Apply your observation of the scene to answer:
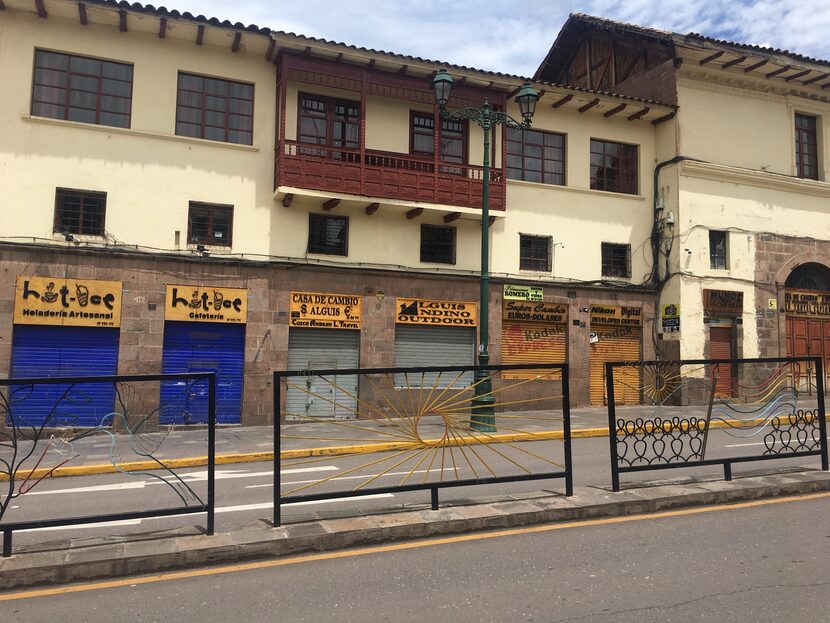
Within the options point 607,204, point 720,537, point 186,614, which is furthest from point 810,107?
point 186,614

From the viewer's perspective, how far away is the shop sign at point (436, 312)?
17.8 m

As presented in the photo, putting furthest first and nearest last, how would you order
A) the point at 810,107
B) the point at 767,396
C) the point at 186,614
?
1. the point at 810,107
2. the point at 767,396
3. the point at 186,614

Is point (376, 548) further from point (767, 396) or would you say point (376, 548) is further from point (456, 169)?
point (456, 169)

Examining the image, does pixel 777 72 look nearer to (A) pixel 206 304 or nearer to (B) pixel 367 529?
(A) pixel 206 304

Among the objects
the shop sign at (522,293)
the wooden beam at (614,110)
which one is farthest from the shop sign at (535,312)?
the wooden beam at (614,110)

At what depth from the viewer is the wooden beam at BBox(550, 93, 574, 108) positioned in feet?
63.1

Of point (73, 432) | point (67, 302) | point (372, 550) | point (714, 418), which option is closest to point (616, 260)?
point (714, 418)

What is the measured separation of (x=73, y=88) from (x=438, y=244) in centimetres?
1010

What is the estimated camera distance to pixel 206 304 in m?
15.9

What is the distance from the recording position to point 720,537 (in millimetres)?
5477

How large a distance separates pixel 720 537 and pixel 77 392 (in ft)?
19.9

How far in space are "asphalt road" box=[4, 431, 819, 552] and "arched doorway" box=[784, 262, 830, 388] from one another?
1316cm

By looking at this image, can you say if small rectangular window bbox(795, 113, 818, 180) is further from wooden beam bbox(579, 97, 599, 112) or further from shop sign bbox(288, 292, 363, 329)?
shop sign bbox(288, 292, 363, 329)

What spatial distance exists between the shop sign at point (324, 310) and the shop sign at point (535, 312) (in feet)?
14.9
